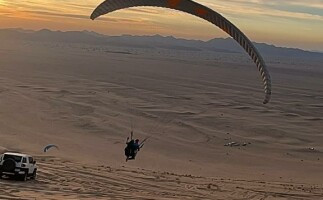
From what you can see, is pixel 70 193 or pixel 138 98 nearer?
pixel 70 193

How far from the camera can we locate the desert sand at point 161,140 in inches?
598

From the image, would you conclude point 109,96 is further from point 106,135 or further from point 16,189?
point 16,189

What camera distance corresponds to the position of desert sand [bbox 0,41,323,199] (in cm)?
1520

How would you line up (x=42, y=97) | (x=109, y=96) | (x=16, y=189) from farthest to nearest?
(x=109, y=96) → (x=42, y=97) → (x=16, y=189)

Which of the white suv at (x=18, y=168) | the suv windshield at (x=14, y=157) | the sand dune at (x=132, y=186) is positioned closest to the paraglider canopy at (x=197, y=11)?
the sand dune at (x=132, y=186)

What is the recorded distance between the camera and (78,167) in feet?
57.3

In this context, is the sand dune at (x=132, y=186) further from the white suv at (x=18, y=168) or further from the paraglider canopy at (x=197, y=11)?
the paraglider canopy at (x=197, y=11)

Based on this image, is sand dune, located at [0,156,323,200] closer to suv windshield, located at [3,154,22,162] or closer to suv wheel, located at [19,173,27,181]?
suv wheel, located at [19,173,27,181]

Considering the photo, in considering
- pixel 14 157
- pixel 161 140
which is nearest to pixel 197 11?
pixel 14 157

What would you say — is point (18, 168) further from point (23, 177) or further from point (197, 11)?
point (197, 11)

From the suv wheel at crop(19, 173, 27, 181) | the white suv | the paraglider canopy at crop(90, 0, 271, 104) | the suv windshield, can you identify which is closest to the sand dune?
the suv wheel at crop(19, 173, 27, 181)

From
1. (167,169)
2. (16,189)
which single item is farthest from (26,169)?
(167,169)

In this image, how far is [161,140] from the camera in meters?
25.4

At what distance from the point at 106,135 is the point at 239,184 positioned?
10727 mm
